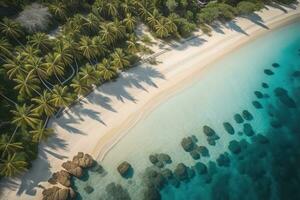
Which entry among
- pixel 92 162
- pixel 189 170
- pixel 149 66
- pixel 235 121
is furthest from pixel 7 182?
pixel 235 121

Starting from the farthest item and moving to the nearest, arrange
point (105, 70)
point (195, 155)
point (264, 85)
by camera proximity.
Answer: point (264, 85) → point (105, 70) → point (195, 155)

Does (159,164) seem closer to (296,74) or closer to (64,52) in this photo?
(64,52)

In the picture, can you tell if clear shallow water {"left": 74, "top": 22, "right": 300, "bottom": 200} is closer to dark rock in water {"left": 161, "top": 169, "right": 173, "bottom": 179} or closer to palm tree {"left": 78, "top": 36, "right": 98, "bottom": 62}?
dark rock in water {"left": 161, "top": 169, "right": 173, "bottom": 179}

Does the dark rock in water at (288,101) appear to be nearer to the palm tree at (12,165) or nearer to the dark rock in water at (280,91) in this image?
the dark rock in water at (280,91)

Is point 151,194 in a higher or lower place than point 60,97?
lower

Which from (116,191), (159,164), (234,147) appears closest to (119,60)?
(159,164)

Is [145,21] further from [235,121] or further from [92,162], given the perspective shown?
[92,162]

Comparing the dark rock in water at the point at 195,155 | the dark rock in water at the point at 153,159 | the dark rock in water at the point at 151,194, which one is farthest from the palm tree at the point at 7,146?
the dark rock in water at the point at 195,155
